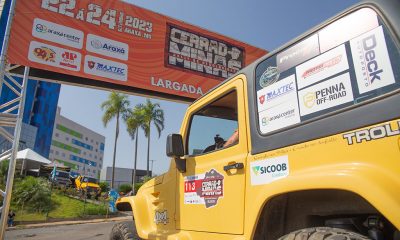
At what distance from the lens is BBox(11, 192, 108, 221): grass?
63.1 ft

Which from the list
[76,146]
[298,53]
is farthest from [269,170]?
[76,146]

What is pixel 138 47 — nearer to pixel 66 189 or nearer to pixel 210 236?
pixel 210 236

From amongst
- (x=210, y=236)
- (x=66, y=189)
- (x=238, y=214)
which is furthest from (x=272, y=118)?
(x=66, y=189)

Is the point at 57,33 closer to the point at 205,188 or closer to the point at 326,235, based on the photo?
the point at 205,188

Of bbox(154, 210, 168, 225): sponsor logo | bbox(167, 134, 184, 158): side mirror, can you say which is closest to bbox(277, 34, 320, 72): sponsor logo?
bbox(167, 134, 184, 158): side mirror

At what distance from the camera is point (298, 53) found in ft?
8.44

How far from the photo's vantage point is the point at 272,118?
8.76 ft

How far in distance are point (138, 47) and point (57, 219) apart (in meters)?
14.5

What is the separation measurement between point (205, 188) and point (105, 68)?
19.7ft

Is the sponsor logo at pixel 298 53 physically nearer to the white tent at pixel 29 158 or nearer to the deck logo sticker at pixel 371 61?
the deck logo sticker at pixel 371 61

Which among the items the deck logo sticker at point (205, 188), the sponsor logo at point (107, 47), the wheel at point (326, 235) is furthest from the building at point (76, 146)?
the wheel at point (326, 235)

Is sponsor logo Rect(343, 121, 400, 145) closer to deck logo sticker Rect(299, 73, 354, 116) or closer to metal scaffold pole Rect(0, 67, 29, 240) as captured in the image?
deck logo sticker Rect(299, 73, 354, 116)

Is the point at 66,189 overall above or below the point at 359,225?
above

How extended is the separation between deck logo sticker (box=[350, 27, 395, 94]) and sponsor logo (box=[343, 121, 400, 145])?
0.83 ft
